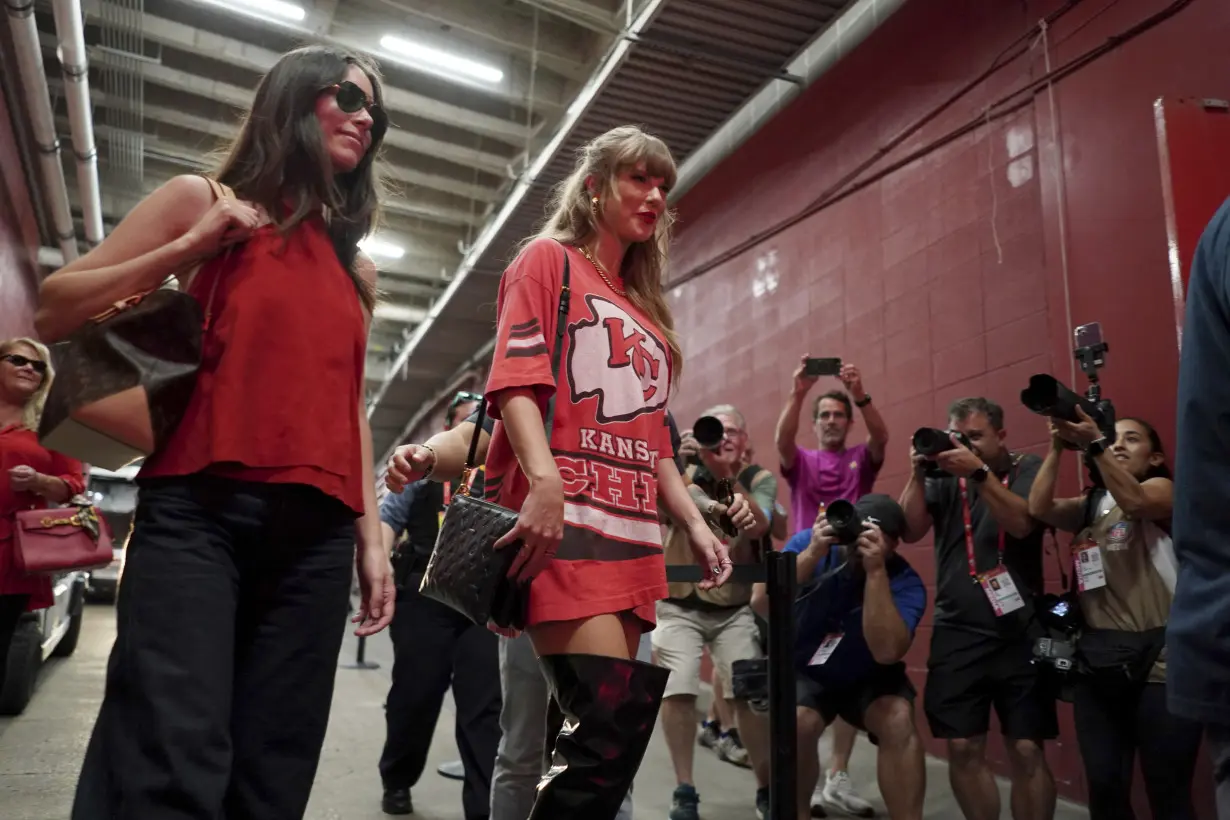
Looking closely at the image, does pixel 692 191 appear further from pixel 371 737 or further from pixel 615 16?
pixel 371 737

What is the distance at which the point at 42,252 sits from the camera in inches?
311

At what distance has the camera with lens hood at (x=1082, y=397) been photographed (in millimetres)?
2385

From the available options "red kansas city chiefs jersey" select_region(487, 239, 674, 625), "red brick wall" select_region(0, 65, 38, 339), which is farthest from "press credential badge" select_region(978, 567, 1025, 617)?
"red brick wall" select_region(0, 65, 38, 339)

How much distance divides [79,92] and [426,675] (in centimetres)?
452

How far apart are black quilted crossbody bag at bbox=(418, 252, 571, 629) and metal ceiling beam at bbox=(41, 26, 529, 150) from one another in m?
4.69

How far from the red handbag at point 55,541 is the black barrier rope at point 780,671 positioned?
2295mm

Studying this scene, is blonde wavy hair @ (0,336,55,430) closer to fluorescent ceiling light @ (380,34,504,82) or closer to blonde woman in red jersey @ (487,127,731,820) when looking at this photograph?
blonde woman in red jersey @ (487,127,731,820)

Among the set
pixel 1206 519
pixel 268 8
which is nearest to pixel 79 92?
pixel 268 8

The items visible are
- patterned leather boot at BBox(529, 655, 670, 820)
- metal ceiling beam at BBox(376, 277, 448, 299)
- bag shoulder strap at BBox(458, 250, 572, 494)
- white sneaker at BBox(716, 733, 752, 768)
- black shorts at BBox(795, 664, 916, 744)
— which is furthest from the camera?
metal ceiling beam at BBox(376, 277, 448, 299)

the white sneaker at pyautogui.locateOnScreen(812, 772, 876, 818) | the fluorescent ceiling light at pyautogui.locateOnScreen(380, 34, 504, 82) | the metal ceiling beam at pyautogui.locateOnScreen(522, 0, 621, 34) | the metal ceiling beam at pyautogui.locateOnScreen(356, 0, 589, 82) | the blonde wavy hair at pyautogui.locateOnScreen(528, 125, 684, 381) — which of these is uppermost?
the metal ceiling beam at pyautogui.locateOnScreen(356, 0, 589, 82)

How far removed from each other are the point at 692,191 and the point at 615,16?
4.79ft

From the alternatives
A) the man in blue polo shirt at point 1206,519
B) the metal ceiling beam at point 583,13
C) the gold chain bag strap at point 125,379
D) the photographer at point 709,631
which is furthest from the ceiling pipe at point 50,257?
the man in blue polo shirt at point 1206,519

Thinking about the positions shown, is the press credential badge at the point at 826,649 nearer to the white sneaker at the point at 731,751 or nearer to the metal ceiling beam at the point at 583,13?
the white sneaker at the point at 731,751

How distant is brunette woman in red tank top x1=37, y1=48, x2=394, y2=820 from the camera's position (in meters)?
0.96
